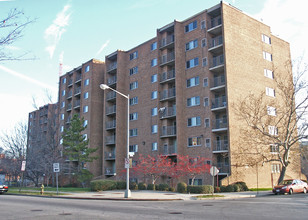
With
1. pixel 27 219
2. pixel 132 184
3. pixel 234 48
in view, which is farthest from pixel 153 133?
pixel 27 219

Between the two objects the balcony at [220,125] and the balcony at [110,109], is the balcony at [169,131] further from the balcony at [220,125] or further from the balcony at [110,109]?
the balcony at [110,109]

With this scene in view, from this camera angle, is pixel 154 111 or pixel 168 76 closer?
pixel 168 76

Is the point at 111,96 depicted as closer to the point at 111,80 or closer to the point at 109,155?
the point at 111,80

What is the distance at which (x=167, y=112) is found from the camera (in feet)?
134

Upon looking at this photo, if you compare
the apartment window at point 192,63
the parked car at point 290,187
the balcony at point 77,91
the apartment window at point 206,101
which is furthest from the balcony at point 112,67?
the parked car at point 290,187

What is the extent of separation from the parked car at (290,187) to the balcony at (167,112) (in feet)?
52.5

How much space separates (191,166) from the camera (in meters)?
32.1

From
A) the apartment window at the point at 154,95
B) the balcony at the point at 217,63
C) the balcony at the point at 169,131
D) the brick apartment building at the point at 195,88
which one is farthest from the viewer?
the apartment window at the point at 154,95

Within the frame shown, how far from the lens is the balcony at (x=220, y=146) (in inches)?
1362

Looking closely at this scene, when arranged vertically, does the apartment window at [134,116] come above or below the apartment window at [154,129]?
above

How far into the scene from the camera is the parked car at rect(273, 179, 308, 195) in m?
27.2

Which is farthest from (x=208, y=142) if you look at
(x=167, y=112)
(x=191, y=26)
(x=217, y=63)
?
(x=191, y=26)

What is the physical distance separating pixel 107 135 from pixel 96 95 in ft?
26.0

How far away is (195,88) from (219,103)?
3879 mm
